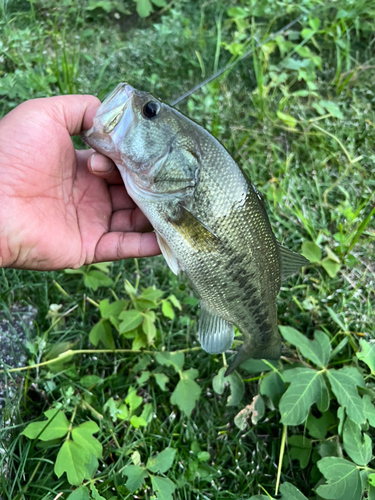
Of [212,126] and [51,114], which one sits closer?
[51,114]

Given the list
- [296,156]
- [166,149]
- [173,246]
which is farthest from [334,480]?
[296,156]

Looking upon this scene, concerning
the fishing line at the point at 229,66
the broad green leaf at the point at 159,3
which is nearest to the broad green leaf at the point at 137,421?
the fishing line at the point at 229,66

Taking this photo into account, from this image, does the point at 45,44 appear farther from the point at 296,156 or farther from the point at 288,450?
the point at 288,450

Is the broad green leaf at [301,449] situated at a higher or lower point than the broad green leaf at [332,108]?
lower

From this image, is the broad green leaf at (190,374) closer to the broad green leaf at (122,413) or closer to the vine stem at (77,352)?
the vine stem at (77,352)

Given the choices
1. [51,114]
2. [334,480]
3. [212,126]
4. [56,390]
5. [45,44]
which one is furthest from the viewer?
[45,44]

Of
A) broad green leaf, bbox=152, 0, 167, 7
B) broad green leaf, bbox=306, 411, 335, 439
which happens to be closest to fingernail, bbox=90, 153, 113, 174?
broad green leaf, bbox=306, 411, 335, 439

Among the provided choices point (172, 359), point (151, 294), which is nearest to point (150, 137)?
point (151, 294)

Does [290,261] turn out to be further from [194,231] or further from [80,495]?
[80,495]
